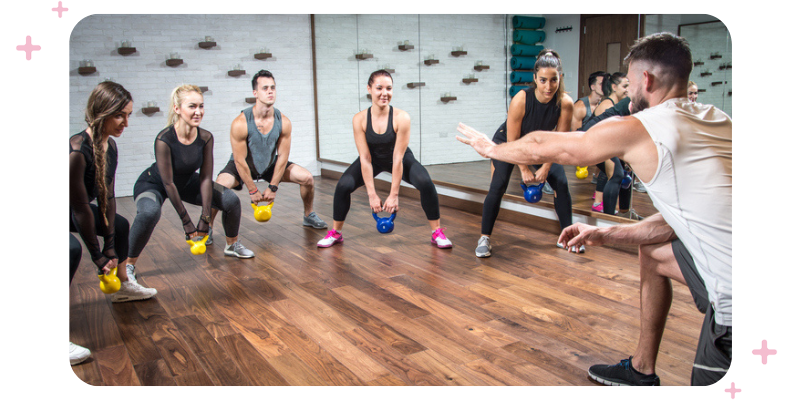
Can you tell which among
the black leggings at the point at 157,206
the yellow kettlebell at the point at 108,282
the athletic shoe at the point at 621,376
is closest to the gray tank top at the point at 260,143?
the black leggings at the point at 157,206

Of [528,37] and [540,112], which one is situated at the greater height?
[528,37]

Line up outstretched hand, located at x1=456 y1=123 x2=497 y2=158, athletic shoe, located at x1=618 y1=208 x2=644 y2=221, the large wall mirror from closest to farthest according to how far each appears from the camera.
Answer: outstretched hand, located at x1=456 y1=123 x2=497 y2=158 → athletic shoe, located at x1=618 y1=208 x2=644 y2=221 → the large wall mirror

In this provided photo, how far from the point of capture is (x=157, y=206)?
8.70 feet

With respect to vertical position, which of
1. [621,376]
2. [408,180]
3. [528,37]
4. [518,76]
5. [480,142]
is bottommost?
[621,376]

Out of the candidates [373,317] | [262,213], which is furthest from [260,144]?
[373,317]

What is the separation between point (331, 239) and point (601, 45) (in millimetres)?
2366

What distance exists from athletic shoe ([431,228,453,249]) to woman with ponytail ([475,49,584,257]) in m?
0.24

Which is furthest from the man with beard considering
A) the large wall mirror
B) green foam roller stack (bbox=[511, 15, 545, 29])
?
green foam roller stack (bbox=[511, 15, 545, 29])

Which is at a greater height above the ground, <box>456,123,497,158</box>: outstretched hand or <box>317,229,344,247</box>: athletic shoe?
<box>456,123,497,158</box>: outstretched hand

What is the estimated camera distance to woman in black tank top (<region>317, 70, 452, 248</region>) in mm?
3189

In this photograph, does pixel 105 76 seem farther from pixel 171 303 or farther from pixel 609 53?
pixel 609 53

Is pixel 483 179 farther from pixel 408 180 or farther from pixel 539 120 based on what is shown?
pixel 539 120

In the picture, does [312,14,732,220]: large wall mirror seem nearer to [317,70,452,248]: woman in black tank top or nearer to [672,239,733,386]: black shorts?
[317,70,452,248]: woman in black tank top
